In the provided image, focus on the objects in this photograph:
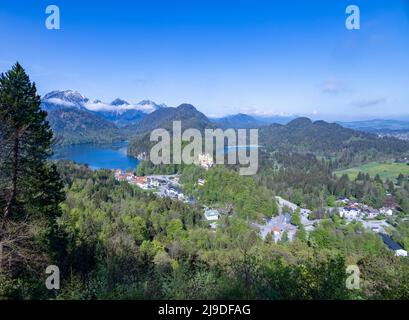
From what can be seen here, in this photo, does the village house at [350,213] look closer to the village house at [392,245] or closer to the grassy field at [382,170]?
the village house at [392,245]

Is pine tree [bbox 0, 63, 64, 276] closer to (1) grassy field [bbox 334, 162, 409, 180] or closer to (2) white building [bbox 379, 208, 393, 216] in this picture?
(2) white building [bbox 379, 208, 393, 216]

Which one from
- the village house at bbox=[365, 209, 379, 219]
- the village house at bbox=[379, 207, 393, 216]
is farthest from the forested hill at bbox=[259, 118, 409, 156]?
the village house at bbox=[365, 209, 379, 219]

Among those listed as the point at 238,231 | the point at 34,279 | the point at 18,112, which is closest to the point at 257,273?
the point at 34,279

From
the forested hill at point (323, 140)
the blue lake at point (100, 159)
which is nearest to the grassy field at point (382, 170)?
the forested hill at point (323, 140)

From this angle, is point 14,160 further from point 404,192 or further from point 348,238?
point 404,192

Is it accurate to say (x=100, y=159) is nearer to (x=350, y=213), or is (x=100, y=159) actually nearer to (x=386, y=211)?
(x=350, y=213)

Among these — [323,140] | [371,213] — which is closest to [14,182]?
[371,213]

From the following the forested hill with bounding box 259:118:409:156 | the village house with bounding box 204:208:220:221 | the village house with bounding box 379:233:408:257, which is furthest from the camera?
the forested hill with bounding box 259:118:409:156
